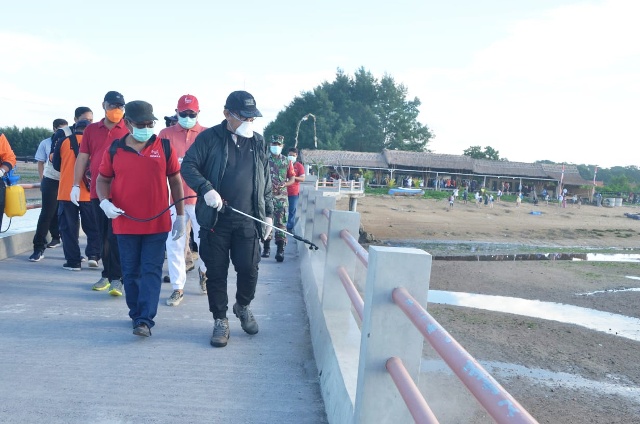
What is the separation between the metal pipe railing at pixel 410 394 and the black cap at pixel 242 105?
268 cm

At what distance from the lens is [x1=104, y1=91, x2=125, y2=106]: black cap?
5.89m

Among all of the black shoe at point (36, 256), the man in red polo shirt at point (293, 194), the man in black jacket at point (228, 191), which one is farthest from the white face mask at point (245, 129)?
the man in red polo shirt at point (293, 194)

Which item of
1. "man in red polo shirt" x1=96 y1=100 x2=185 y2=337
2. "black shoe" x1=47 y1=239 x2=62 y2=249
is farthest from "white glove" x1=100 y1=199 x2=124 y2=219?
"black shoe" x1=47 y1=239 x2=62 y2=249

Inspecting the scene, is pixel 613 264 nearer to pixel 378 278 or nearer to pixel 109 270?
pixel 109 270

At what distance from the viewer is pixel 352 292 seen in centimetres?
364

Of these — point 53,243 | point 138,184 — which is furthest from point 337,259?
point 53,243

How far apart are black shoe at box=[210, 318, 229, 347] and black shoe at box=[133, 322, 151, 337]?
0.52 m

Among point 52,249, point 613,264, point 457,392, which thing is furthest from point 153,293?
point 613,264

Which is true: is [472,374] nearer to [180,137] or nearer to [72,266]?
[180,137]

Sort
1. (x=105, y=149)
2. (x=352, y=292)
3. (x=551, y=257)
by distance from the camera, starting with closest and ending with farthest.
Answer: (x=352, y=292), (x=105, y=149), (x=551, y=257)

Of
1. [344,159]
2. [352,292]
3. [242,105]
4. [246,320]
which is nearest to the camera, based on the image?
[352,292]

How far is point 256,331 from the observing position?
492 centimetres

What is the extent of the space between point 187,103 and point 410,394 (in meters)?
4.61

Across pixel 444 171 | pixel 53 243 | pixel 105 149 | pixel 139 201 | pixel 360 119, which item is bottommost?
pixel 53 243
